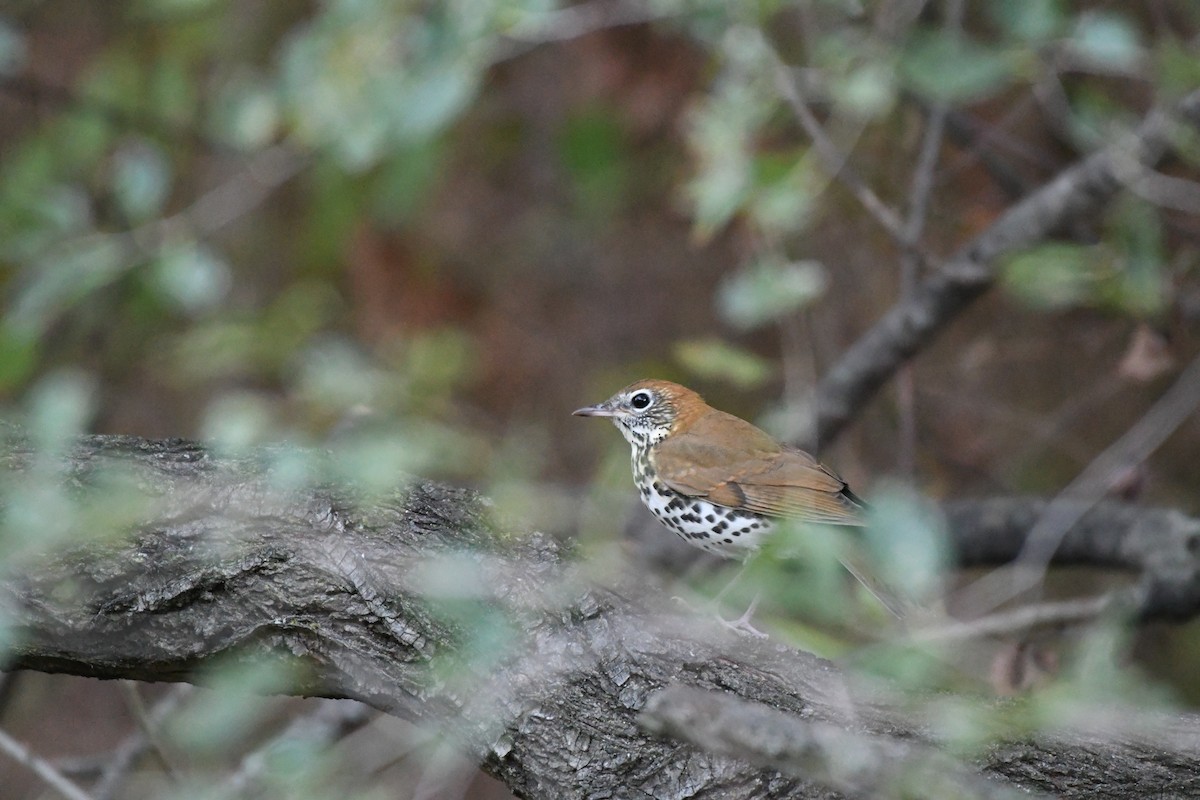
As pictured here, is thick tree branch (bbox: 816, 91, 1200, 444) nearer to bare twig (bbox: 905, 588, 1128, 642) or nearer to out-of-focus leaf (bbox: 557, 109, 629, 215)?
bare twig (bbox: 905, 588, 1128, 642)

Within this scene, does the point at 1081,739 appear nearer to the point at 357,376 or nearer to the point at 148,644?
the point at 148,644

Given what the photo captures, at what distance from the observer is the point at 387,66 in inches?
134

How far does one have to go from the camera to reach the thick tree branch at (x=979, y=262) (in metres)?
3.61

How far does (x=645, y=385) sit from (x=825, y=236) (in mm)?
1991

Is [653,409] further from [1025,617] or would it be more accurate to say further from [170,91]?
[170,91]

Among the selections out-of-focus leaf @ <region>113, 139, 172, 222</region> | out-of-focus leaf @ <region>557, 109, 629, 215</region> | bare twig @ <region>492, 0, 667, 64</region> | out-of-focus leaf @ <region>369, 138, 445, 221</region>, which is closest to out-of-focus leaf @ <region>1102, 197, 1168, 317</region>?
bare twig @ <region>492, 0, 667, 64</region>

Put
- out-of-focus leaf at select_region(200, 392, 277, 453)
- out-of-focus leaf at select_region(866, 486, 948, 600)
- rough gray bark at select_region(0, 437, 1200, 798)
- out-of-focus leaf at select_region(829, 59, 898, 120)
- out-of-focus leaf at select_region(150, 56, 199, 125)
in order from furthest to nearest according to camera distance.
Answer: out-of-focus leaf at select_region(150, 56, 199, 125), out-of-focus leaf at select_region(829, 59, 898, 120), out-of-focus leaf at select_region(866, 486, 948, 600), out-of-focus leaf at select_region(200, 392, 277, 453), rough gray bark at select_region(0, 437, 1200, 798)

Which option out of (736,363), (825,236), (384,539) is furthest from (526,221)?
(384,539)

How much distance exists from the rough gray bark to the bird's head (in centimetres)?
130

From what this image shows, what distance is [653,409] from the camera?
3311mm

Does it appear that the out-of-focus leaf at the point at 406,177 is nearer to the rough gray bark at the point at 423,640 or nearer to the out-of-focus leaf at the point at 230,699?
the rough gray bark at the point at 423,640

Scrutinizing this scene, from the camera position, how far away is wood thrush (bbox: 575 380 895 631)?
293 cm

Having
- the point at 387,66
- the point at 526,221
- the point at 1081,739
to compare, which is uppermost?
the point at 526,221

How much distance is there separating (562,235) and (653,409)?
8.58 ft
